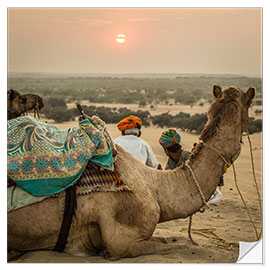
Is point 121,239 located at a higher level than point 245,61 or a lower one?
lower

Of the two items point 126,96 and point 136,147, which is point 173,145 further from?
point 126,96

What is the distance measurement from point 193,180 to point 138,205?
0.69 meters

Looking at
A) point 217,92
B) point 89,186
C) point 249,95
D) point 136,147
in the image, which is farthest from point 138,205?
point 136,147

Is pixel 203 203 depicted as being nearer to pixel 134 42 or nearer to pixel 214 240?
pixel 214 240

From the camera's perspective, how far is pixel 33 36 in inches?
204

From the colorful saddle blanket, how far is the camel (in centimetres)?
19

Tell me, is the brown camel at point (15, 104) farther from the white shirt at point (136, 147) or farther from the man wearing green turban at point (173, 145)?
the man wearing green turban at point (173, 145)

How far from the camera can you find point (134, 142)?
219 inches

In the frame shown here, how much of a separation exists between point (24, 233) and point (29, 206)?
0.25m

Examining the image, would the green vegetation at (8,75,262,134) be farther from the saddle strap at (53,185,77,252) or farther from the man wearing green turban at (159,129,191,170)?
the saddle strap at (53,185,77,252)
